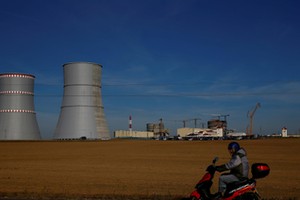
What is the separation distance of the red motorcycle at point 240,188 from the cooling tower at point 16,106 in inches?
2036

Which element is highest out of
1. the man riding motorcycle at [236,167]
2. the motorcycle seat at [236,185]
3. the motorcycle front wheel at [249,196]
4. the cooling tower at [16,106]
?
the cooling tower at [16,106]

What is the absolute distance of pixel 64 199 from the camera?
26.8 ft

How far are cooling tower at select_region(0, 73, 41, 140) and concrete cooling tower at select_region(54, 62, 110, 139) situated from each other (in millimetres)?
5264

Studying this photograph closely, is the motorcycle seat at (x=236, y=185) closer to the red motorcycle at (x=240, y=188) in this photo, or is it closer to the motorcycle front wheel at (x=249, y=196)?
the red motorcycle at (x=240, y=188)

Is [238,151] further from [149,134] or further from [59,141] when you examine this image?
[149,134]

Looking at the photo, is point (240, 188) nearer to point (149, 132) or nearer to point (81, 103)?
point (81, 103)

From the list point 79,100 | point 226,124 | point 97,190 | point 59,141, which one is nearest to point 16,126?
point 59,141

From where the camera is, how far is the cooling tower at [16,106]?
5409 centimetres

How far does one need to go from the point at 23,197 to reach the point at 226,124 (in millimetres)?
120928

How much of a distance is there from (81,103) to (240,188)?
48131mm

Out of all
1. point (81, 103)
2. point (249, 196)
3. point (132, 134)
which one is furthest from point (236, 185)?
point (132, 134)

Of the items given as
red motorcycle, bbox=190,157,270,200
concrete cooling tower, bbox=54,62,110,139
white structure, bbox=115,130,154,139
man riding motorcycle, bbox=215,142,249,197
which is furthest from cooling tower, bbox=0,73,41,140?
white structure, bbox=115,130,154,139

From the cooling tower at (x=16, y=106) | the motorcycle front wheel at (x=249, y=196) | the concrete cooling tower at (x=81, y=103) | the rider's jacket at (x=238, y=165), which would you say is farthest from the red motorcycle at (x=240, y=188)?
the cooling tower at (x=16, y=106)

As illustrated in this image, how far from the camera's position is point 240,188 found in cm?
610
